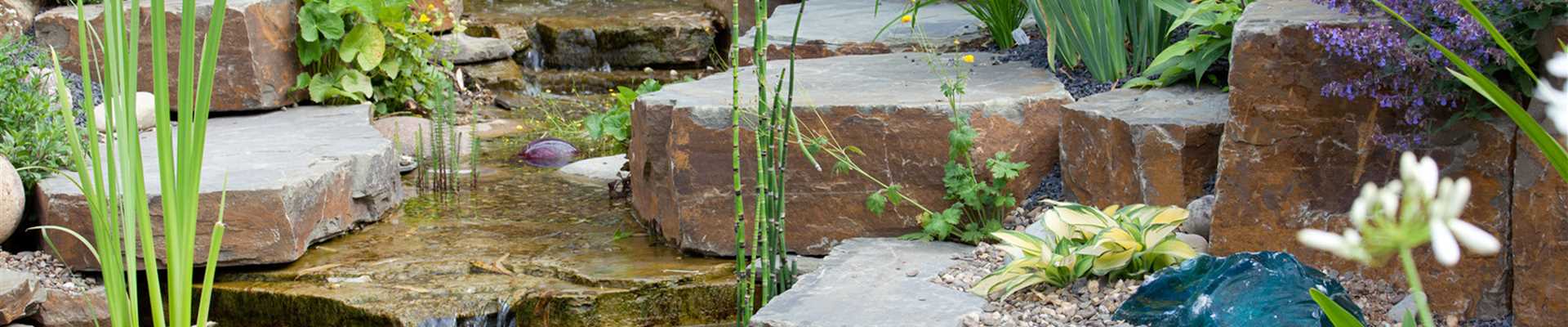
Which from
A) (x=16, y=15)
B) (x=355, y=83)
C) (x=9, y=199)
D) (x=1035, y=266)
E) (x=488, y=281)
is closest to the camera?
(x=1035, y=266)

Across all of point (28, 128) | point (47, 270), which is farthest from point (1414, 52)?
point (28, 128)

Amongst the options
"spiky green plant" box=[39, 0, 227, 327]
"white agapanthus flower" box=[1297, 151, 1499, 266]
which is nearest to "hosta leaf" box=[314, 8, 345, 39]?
"spiky green plant" box=[39, 0, 227, 327]

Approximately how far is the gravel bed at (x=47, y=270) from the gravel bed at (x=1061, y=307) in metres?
2.22

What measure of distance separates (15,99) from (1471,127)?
361 cm

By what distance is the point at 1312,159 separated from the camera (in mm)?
2820

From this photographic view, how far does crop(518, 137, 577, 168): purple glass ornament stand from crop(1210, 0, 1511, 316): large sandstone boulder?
280 centimetres

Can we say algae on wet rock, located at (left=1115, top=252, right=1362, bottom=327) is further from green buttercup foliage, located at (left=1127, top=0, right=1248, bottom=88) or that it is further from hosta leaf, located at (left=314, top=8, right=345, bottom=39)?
hosta leaf, located at (left=314, top=8, right=345, bottom=39)

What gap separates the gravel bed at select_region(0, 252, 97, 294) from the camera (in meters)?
3.61

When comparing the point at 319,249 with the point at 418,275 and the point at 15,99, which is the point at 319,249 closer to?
the point at 418,275

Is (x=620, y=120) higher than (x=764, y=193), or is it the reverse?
(x=764, y=193)

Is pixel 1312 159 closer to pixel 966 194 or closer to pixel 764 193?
pixel 966 194

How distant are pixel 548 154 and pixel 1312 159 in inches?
120

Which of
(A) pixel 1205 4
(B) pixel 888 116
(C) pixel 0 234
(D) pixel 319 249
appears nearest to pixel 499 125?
(D) pixel 319 249

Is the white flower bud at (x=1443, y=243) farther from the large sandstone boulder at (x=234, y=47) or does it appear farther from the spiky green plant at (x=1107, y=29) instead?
the large sandstone boulder at (x=234, y=47)
